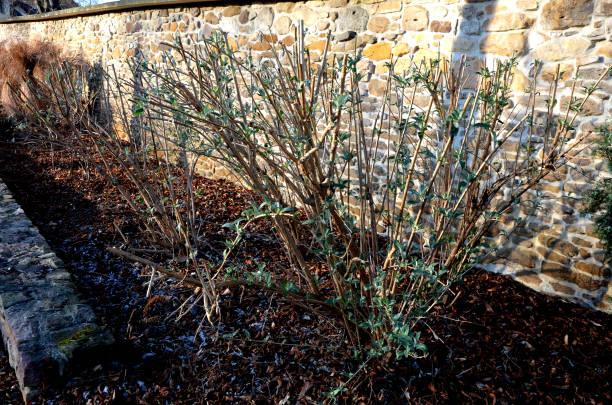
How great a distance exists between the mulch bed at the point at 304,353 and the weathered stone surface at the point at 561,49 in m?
1.67

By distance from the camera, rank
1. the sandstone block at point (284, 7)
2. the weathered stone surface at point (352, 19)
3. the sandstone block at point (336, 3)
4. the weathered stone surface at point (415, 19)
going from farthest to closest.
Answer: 1. the sandstone block at point (284, 7)
2. the sandstone block at point (336, 3)
3. the weathered stone surface at point (352, 19)
4. the weathered stone surface at point (415, 19)

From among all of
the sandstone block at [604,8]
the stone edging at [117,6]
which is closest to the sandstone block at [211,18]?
the stone edging at [117,6]

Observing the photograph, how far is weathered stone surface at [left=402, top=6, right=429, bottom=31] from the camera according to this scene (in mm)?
3596

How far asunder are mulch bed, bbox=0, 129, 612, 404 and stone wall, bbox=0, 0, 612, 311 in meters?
0.26

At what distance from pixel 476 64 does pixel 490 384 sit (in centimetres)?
233

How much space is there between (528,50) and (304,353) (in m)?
2.62

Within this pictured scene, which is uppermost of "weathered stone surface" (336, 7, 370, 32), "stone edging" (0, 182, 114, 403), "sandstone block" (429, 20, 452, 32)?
"weathered stone surface" (336, 7, 370, 32)

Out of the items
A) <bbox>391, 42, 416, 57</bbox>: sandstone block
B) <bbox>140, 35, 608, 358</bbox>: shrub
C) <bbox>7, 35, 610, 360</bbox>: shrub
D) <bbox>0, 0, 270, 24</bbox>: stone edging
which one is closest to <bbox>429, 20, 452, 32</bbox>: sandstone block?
<bbox>391, 42, 416, 57</bbox>: sandstone block

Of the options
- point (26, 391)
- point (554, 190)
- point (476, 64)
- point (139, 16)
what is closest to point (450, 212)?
point (554, 190)

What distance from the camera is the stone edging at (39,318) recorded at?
2207 millimetres

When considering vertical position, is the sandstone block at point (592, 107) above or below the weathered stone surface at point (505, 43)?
below

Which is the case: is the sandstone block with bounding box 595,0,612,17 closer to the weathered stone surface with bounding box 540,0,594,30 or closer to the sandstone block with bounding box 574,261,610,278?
the weathered stone surface with bounding box 540,0,594,30

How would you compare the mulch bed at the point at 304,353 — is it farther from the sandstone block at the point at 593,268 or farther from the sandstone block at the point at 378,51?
the sandstone block at the point at 378,51

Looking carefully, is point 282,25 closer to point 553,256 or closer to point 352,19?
point 352,19
